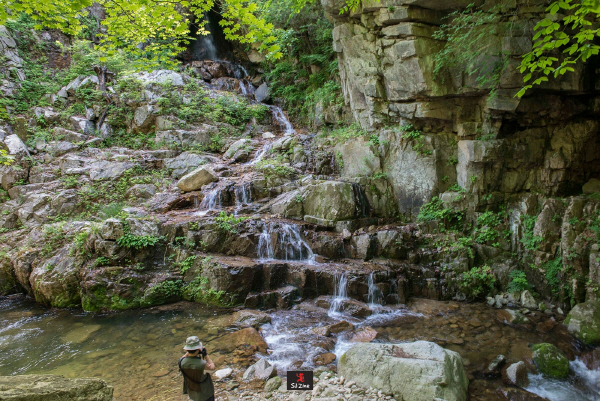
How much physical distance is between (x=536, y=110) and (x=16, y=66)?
23.2 meters

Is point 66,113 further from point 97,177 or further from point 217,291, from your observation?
point 217,291

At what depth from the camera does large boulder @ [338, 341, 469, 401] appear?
4.04m

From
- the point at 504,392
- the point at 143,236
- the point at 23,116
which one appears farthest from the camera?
the point at 23,116

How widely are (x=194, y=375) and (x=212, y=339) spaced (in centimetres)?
273

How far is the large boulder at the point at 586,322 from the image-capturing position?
578cm

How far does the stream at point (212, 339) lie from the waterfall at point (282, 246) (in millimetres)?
1551

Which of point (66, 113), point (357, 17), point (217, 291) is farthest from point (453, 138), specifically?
point (66, 113)

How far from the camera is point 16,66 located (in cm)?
1612

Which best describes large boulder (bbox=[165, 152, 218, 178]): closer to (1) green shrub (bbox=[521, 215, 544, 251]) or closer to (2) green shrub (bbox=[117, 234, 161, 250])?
(2) green shrub (bbox=[117, 234, 161, 250])

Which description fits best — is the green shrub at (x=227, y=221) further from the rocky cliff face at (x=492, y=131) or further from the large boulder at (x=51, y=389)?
the large boulder at (x=51, y=389)

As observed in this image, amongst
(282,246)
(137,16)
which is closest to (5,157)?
(137,16)

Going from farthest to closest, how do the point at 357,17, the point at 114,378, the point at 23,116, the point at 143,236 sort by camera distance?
the point at 23,116 < the point at 357,17 < the point at 143,236 < the point at 114,378

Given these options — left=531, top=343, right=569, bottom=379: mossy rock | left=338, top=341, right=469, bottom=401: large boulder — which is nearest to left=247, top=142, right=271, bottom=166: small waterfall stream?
left=338, top=341, right=469, bottom=401: large boulder

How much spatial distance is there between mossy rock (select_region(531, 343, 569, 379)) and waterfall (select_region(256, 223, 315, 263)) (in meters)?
5.18
